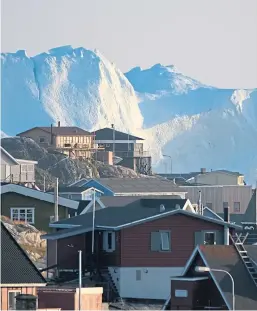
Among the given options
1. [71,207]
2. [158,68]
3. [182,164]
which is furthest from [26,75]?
[71,207]

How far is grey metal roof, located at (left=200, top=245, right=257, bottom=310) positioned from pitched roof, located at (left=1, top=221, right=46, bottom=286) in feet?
10.1

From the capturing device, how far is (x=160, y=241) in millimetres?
30922

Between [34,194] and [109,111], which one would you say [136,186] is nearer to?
[34,194]

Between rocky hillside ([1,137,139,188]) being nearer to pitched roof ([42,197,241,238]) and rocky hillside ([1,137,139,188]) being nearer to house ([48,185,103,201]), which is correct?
house ([48,185,103,201])

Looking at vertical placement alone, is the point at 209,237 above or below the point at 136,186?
below

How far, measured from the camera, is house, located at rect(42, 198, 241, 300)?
100 ft

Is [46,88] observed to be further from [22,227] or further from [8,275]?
[8,275]

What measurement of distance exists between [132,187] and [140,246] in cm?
2350

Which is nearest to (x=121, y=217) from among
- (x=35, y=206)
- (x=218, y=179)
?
(x=35, y=206)

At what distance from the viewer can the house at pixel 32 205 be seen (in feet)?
134

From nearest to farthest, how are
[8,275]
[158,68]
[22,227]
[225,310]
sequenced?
[8,275], [225,310], [22,227], [158,68]

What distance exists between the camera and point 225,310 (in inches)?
877

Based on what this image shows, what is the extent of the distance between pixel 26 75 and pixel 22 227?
97638 mm

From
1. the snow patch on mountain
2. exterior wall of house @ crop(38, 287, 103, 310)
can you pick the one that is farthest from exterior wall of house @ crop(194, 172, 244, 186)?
exterior wall of house @ crop(38, 287, 103, 310)
